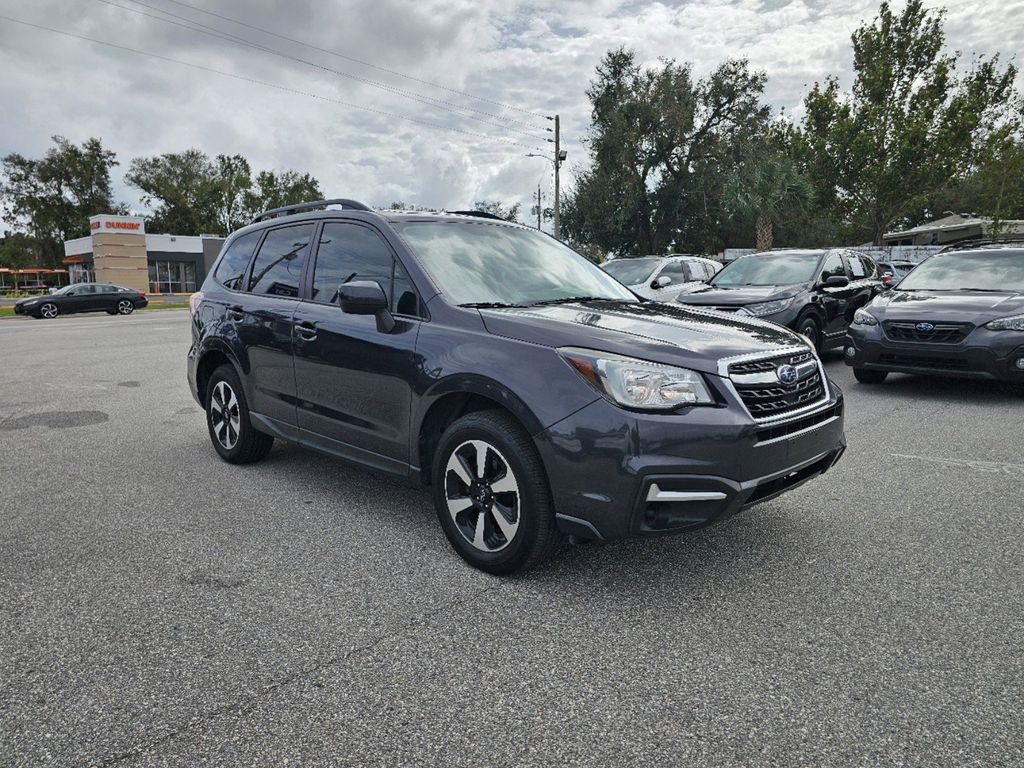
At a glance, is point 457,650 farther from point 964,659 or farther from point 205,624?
point 964,659

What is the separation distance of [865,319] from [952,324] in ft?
2.96

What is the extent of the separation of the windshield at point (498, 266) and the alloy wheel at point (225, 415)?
205cm

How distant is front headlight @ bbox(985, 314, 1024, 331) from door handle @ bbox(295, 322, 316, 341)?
6.54 m

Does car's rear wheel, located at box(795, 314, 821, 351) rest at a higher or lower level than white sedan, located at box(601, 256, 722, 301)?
lower

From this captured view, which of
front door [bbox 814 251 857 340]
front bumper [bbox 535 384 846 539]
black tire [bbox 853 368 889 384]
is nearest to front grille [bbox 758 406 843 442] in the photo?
front bumper [bbox 535 384 846 539]

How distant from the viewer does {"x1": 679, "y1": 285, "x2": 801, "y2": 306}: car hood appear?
9.74 metres

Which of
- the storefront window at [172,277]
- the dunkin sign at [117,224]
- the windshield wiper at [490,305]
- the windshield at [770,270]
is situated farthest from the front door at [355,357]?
the storefront window at [172,277]

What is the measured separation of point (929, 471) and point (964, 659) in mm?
2724

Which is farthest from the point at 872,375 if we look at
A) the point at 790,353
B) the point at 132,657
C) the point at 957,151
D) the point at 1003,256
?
the point at 957,151

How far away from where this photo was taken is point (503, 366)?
128 inches

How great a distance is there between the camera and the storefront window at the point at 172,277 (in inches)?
2074

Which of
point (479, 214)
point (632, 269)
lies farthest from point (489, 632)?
point (632, 269)

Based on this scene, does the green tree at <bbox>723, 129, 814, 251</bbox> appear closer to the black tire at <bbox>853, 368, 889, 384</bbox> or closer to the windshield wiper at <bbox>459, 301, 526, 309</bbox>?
the black tire at <bbox>853, 368, 889, 384</bbox>

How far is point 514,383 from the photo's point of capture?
10.5 ft
